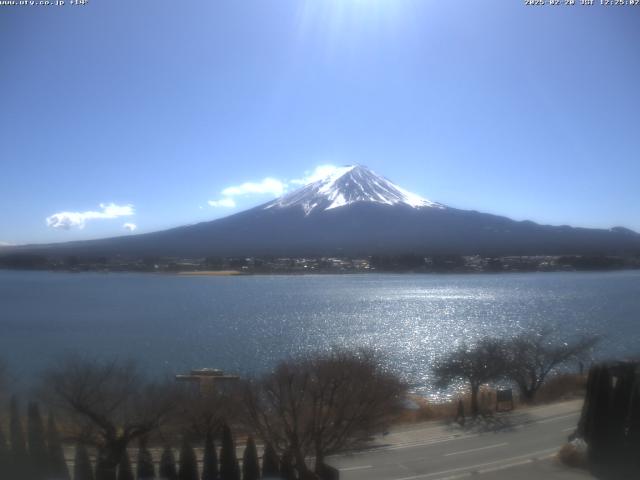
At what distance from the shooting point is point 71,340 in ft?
37.8

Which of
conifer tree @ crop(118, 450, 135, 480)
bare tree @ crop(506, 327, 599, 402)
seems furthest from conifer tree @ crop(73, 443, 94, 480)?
bare tree @ crop(506, 327, 599, 402)

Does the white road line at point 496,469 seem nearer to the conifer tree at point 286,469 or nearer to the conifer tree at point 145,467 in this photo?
the conifer tree at point 286,469

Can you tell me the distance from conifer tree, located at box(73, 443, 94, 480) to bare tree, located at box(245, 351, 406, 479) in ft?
4.05

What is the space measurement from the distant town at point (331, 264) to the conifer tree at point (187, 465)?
3130cm

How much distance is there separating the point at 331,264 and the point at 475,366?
31827 mm

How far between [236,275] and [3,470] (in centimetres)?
3455

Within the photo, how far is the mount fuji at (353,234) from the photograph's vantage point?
44.1 metres

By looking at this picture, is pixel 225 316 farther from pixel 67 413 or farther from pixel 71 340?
pixel 67 413

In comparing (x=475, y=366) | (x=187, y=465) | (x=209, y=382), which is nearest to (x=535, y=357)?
(x=475, y=366)

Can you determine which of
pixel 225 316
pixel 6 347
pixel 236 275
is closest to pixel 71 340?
pixel 6 347

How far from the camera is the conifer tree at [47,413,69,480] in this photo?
12.6ft

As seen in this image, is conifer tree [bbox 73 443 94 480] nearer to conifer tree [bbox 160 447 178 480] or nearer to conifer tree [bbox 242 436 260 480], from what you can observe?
conifer tree [bbox 160 447 178 480]

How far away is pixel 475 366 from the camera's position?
827 centimetres

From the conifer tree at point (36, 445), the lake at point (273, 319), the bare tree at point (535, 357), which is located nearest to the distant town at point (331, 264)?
the lake at point (273, 319)
